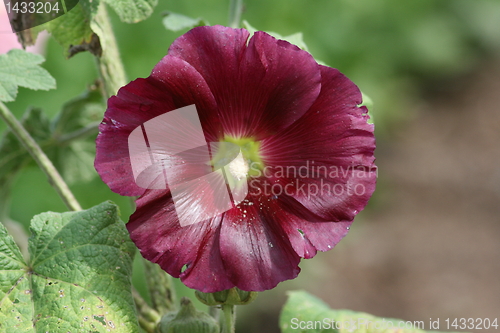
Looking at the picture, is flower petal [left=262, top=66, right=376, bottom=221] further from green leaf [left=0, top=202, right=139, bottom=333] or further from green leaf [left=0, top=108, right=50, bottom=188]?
green leaf [left=0, top=108, right=50, bottom=188]

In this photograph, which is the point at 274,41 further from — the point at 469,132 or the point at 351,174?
the point at 469,132

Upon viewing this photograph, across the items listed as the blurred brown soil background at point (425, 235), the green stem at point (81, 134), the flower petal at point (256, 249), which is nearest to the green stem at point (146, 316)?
the flower petal at point (256, 249)

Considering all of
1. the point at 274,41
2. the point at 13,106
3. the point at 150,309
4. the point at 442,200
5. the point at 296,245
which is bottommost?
the point at 442,200

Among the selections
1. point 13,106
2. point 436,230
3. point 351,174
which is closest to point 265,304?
point 436,230

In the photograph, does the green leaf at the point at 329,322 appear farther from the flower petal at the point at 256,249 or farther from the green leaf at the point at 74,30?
the green leaf at the point at 74,30

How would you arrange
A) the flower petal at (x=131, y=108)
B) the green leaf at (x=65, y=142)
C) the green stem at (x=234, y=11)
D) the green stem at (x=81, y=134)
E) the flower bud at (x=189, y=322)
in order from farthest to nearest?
the green leaf at (x=65, y=142) < the green stem at (x=81, y=134) < the green stem at (x=234, y=11) < the flower bud at (x=189, y=322) < the flower petal at (x=131, y=108)

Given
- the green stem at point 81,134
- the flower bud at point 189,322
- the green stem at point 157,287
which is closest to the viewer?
the flower bud at point 189,322
